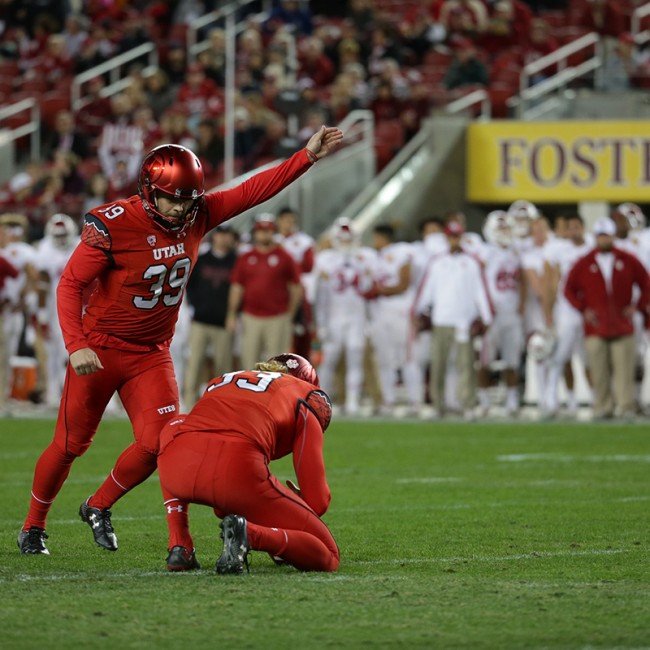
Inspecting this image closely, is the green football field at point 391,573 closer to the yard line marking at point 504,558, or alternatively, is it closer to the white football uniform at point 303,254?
the yard line marking at point 504,558

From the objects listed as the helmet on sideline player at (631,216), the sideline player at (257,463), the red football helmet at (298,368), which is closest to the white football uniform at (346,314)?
the helmet on sideline player at (631,216)

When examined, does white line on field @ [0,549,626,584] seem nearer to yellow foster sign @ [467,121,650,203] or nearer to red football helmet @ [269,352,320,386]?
red football helmet @ [269,352,320,386]

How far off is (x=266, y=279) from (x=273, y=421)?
31.8 feet

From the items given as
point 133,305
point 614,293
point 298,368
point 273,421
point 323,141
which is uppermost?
point 323,141

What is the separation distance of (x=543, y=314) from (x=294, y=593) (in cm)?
1096

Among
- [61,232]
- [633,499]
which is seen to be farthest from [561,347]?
[633,499]

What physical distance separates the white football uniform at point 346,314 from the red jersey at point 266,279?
878 mm

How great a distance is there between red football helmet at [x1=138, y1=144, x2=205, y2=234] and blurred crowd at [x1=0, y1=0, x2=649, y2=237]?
44.1 feet

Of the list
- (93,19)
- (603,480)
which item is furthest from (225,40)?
(603,480)

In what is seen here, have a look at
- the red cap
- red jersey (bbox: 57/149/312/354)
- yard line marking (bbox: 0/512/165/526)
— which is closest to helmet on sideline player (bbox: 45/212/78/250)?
the red cap

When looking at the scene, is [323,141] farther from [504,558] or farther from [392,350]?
[392,350]

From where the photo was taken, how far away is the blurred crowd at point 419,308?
15.2m

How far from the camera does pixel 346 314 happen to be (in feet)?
54.6

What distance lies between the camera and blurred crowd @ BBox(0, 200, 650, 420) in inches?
599
